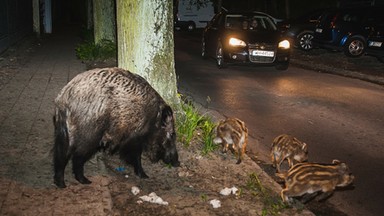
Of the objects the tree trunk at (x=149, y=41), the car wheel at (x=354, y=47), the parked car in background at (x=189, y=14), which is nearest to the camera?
the tree trunk at (x=149, y=41)

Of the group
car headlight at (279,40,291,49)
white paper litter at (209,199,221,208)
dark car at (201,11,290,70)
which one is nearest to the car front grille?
dark car at (201,11,290,70)

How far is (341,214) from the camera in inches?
186

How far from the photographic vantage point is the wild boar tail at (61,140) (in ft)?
14.7

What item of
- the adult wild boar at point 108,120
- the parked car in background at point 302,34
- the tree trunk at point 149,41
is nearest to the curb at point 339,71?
the parked car in background at point 302,34

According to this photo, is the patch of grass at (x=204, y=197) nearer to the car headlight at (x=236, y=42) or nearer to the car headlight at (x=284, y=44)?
the car headlight at (x=236, y=42)

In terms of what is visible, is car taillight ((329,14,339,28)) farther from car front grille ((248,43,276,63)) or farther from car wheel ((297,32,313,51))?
car front grille ((248,43,276,63))

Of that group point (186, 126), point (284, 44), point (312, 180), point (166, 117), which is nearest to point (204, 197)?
point (166, 117)

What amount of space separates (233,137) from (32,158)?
269 cm

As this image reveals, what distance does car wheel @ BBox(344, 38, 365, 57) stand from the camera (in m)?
16.9

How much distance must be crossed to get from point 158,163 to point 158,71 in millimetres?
1780

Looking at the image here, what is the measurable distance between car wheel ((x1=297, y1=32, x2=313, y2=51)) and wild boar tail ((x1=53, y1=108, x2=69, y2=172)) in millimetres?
17241

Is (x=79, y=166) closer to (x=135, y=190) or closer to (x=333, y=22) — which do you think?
(x=135, y=190)

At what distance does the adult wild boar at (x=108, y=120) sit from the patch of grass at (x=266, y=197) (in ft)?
3.61

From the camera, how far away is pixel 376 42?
1557cm
